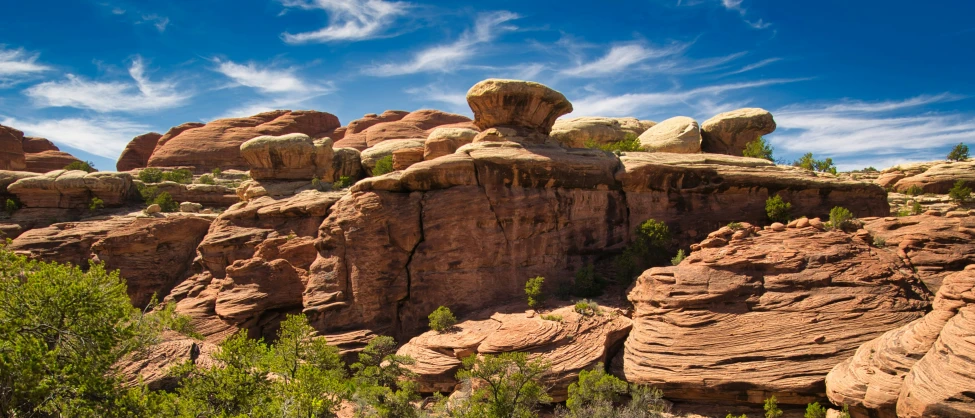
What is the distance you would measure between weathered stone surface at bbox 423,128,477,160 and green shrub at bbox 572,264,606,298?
45.6 ft

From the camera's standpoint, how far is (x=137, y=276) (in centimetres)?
3198

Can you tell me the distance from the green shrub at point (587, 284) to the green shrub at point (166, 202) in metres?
29.5

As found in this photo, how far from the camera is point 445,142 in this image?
121 ft

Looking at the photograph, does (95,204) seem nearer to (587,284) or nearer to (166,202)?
(166,202)

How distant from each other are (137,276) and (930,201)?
51145 mm

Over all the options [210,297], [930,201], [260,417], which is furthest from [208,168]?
[930,201]

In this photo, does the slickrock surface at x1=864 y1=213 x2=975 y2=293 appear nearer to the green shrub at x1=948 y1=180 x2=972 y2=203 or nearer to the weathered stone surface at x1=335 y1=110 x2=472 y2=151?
the green shrub at x1=948 y1=180 x2=972 y2=203

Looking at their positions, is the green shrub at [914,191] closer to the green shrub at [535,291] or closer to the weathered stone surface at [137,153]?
the green shrub at [535,291]

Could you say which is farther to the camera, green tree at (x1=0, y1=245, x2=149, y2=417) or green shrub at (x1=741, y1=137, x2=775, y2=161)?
green shrub at (x1=741, y1=137, x2=775, y2=161)

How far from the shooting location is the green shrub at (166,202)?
36.7 meters

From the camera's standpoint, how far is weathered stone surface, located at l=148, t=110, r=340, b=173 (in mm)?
58219

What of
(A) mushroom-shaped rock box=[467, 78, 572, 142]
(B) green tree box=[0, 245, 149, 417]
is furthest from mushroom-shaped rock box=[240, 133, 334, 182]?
(B) green tree box=[0, 245, 149, 417]

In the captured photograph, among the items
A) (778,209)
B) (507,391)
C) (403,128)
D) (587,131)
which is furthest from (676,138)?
(403,128)

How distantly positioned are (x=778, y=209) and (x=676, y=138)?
11.5 metres
